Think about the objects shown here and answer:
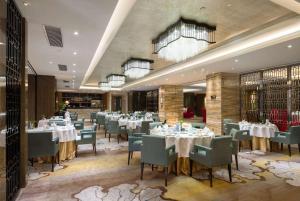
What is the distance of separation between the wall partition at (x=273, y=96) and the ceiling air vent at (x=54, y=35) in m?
8.92

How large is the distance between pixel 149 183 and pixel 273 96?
27.6ft

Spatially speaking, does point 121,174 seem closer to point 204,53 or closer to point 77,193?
point 77,193

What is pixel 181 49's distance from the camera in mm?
5301

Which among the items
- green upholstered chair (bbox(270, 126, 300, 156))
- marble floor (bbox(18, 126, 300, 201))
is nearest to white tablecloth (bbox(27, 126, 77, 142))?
marble floor (bbox(18, 126, 300, 201))

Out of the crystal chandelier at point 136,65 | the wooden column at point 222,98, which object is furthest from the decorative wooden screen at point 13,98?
the wooden column at point 222,98

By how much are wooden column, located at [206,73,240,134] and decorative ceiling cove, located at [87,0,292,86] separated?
464 cm

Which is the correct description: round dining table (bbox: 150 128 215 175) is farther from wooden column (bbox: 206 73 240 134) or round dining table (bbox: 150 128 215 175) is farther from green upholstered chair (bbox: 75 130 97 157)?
wooden column (bbox: 206 73 240 134)

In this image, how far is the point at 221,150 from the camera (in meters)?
4.13

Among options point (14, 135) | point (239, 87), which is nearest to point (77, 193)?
point (14, 135)

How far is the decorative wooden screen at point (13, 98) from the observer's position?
322cm

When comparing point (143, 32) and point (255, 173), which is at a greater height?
point (143, 32)

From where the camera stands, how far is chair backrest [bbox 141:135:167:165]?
162 inches

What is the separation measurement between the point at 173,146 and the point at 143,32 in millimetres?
3330

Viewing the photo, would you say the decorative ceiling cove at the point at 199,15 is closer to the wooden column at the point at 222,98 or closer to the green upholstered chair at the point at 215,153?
the green upholstered chair at the point at 215,153
